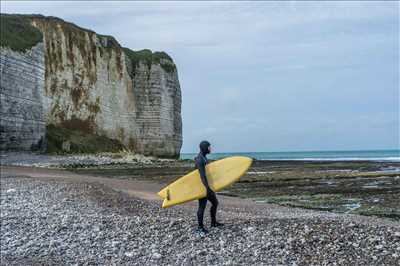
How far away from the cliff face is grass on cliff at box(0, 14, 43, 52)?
475 millimetres

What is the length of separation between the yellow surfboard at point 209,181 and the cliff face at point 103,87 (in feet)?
85.8

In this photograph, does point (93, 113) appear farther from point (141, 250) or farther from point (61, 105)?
point (141, 250)

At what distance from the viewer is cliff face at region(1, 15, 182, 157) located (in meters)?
46.2

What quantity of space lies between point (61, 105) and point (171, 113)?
1573 centimetres

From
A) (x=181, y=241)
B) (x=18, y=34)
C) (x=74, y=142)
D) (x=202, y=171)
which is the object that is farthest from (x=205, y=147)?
(x=74, y=142)

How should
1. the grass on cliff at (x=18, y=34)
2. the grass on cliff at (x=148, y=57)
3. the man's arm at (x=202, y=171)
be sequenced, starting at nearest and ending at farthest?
the man's arm at (x=202, y=171) → the grass on cliff at (x=18, y=34) → the grass on cliff at (x=148, y=57)

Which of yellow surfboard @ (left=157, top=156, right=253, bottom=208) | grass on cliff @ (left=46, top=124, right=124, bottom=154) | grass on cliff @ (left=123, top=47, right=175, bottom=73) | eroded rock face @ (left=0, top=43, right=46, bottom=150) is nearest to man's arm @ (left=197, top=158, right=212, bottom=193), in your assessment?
yellow surfboard @ (left=157, top=156, right=253, bottom=208)

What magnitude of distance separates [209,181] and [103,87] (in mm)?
43223

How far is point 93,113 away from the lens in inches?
2003

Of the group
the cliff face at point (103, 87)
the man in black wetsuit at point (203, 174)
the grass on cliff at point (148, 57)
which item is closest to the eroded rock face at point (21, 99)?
the cliff face at point (103, 87)

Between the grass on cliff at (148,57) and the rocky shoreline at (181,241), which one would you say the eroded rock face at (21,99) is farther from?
the rocky shoreline at (181,241)

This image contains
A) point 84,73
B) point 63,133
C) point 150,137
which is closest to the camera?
point 63,133

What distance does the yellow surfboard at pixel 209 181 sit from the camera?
10.3m

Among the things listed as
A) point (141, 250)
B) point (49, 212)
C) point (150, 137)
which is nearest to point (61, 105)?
point (150, 137)
